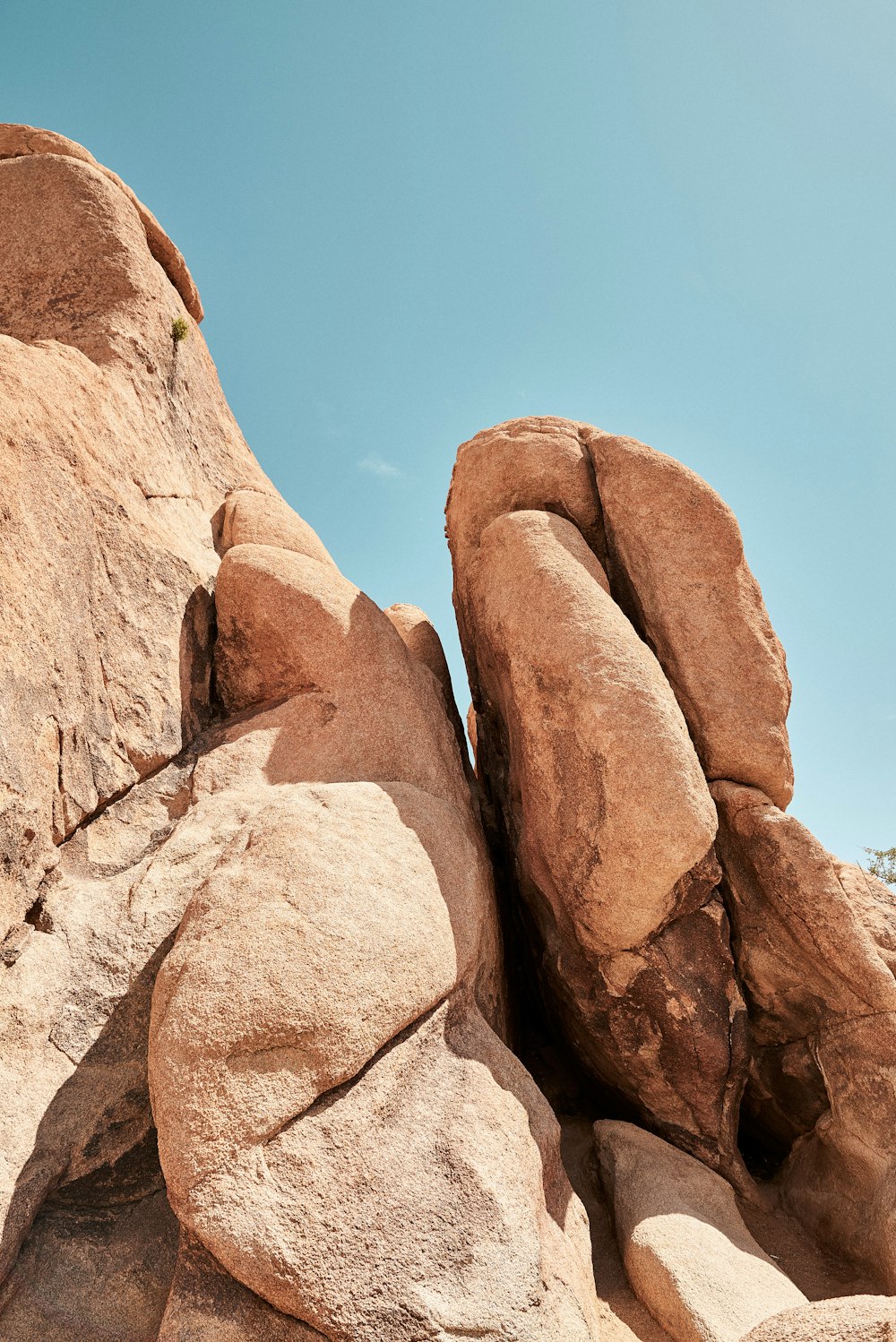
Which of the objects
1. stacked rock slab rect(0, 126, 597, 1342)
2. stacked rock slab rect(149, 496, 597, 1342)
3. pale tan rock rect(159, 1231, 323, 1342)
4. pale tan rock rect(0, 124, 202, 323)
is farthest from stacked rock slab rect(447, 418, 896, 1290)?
pale tan rock rect(0, 124, 202, 323)

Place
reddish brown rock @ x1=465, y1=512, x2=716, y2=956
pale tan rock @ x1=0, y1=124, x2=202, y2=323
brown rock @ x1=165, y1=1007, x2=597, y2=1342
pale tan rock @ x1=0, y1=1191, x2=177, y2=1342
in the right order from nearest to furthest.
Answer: brown rock @ x1=165, y1=1007, x2=597, y2=1342 → pale tan rock @ x1=0, y1=1191, x2=177, y2=1342 → reddish brown rock @ x1=465, y1=512, x2=716, y2=956 → pale tan rock @ x1=0, y1=124, x2=202, y2=323

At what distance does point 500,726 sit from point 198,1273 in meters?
4.32

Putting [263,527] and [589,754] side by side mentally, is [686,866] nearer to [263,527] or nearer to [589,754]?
[589,754]

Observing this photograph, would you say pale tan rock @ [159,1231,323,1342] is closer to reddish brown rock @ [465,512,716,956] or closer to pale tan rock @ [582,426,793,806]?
reddish brown rock @ [465,512,716,956]

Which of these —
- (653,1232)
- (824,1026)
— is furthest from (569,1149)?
(824,1026)

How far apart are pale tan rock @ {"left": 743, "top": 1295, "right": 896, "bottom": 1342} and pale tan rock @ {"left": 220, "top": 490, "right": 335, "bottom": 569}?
569cm

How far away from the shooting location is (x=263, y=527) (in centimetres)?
730

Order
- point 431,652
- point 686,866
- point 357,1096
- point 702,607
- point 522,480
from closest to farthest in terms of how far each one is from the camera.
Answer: point 357,1096
point 686,866
point 702,607
point 522,480
point 431,652

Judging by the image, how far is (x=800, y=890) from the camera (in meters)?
5.65

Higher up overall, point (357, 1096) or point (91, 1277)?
point (357, 1096)

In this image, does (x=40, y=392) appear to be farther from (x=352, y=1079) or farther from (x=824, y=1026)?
(x=824, y=1026)

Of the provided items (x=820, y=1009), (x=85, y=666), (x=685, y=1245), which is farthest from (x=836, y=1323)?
(x=85, y=666)

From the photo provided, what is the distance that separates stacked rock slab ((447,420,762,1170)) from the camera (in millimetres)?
5258

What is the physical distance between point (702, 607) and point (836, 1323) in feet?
14.3
